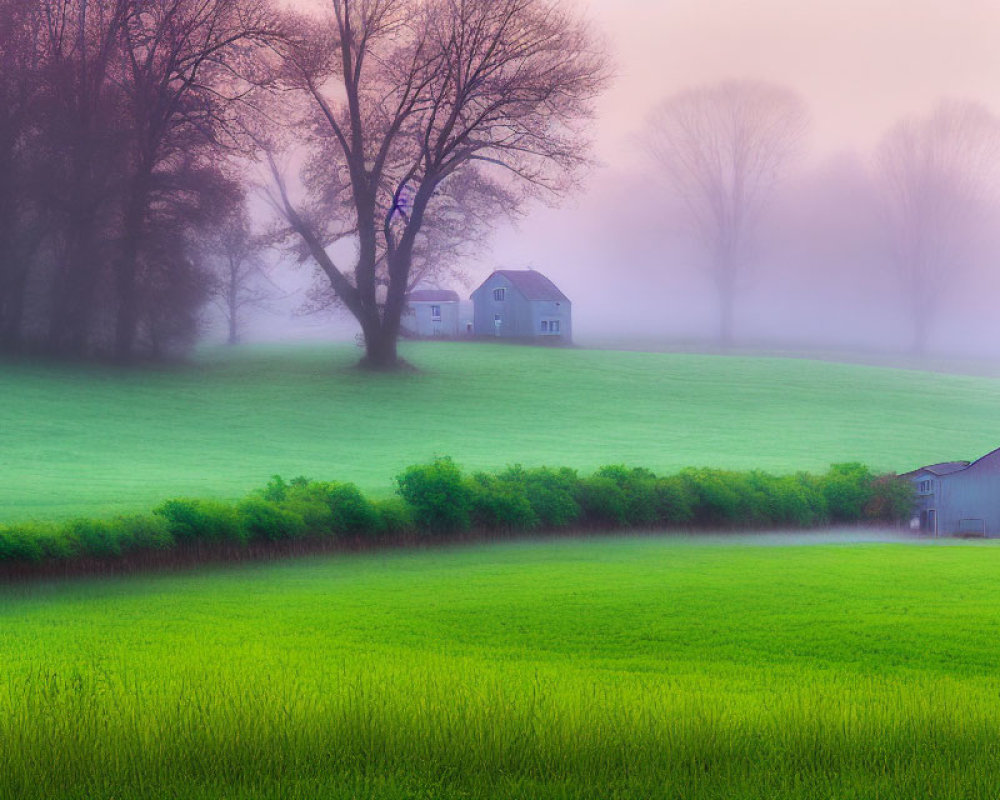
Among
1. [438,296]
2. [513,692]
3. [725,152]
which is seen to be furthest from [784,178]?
[513,692]

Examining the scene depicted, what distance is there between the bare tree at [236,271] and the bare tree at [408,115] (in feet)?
6.26

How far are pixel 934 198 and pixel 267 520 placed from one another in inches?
1622

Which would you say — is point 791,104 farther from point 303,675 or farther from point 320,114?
point 303,675

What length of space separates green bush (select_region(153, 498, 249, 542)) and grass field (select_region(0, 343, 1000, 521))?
2.58 metres

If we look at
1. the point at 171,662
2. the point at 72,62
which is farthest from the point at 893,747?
the point at 72,62

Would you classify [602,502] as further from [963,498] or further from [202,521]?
[202,521]

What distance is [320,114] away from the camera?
1261 inches

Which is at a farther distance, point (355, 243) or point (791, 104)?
point (791, 104)

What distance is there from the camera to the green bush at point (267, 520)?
13.3 meters

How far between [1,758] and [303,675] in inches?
67.6

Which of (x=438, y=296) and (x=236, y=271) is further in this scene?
(x=438, y=296)

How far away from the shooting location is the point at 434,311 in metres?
49.5

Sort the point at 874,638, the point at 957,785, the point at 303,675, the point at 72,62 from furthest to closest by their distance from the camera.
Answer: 1. the point at 72,62
2. the point at 874,638
3. the point at 303,675
4. the point at 957,785

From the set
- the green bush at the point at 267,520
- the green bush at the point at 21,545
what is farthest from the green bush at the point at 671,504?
the green bush at the point at 21,545
